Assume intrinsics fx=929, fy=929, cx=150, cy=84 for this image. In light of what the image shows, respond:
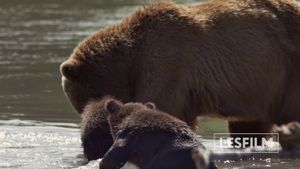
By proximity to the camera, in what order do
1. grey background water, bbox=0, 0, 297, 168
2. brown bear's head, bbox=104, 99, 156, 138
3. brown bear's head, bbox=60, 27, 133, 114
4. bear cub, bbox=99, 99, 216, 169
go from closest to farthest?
bear cub, bbox=99, 99, 216, 169 → brown bear's head, bbox=104, 99, 156, 138 → brown bear's head, bbox=60, 27, 133, 114 → grey background water, bbox=0, 0, 297, 168

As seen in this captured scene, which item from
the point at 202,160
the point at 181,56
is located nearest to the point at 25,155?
the point at 181,56

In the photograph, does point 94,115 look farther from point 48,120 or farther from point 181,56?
point 48,120

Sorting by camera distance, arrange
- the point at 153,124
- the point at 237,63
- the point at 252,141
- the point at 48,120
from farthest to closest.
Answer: the point at 48,120 < the point at 252,141 < the point at 237,63 < the point at 153,124

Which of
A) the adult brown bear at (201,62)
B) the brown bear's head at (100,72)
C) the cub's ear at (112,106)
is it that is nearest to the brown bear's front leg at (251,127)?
the adult brown bear at (201,62)

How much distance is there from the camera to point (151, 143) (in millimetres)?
7457

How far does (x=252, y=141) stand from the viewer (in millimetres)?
9805

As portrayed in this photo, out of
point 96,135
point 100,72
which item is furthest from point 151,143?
point 100,72

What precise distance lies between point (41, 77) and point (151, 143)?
6523mm

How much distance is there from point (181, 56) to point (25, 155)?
1.85 meters

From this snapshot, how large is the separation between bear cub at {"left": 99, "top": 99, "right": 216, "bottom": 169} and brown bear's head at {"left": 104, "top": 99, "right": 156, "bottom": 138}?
0.10ft

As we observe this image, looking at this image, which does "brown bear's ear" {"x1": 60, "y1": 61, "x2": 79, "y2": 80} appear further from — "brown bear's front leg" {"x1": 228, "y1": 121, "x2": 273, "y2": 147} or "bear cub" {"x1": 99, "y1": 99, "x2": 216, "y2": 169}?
"brown bear's front leg" {"x1": 228, "y1": 121, "x2": 273, "y2": 147}

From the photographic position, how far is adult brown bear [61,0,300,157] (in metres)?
8.77

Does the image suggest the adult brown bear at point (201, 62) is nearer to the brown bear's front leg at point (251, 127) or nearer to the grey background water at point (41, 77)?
the brown bear's front leg at point (251, 127)

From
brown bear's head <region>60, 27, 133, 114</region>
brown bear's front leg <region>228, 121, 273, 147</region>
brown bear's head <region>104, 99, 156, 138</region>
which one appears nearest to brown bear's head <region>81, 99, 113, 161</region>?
brown bear's head <region>104, 99, 156, 138</region>
